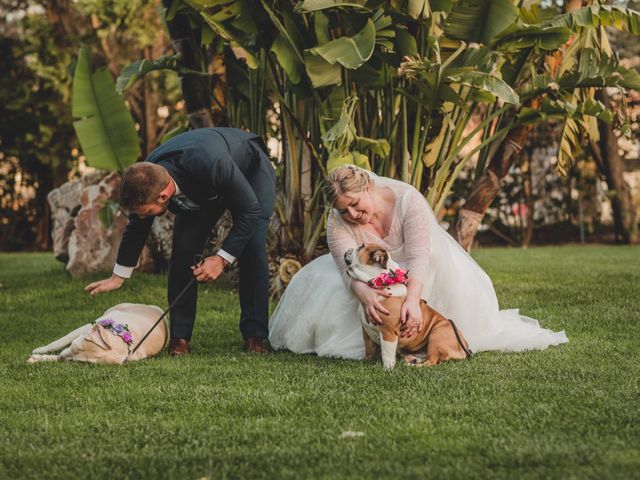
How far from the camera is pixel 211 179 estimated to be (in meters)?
4.79

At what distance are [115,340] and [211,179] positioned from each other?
1109 mm

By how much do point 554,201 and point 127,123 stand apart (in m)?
10.7

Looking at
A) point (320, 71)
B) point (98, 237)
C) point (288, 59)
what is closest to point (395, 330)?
point (320, 71)

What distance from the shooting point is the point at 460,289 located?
5.36 m

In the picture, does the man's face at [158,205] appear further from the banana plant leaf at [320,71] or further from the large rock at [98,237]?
the large rock at [98,237]

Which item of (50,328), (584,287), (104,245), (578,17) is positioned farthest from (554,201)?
(50,328)

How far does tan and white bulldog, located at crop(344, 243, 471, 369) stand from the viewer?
4.63m

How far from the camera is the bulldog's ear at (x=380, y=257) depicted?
15.2 ft

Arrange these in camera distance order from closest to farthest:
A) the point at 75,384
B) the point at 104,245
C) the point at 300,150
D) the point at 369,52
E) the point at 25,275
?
the point at 75,384 < the point at 369,52 < the point at 300,150 < the point at 104,245 < the point at 25,275

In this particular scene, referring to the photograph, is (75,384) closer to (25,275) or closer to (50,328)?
(50,328)

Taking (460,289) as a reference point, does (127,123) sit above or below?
above

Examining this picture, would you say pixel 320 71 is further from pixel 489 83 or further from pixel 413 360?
pixel 413 360

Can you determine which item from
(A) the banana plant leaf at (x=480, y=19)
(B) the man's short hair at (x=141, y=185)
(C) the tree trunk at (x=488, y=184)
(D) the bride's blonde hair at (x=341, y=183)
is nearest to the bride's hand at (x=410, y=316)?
(D) the bride's blonde hair at (x=341, y=183)

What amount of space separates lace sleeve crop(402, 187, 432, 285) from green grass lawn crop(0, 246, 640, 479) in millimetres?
611
